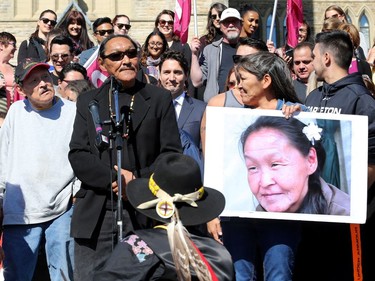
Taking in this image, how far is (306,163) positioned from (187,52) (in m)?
5.68

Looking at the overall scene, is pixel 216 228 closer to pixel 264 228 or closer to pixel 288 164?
pixel 264 228

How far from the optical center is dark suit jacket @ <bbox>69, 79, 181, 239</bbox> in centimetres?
626

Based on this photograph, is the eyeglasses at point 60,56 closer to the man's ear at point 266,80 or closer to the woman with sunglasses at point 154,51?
the woman with sunglasses at point 154,51

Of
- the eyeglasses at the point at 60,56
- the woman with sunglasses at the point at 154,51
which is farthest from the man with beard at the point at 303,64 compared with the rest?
the eyeglasses at the point at 60,56

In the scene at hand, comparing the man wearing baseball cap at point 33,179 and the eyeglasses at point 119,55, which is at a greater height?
the eyeglasses at point 119,55

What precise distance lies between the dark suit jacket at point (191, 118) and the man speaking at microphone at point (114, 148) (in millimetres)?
1791

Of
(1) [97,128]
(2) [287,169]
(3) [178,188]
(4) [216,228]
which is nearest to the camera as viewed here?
(3) [178,188]

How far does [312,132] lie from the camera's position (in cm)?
637

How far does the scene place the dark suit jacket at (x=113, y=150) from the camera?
20.5 feet

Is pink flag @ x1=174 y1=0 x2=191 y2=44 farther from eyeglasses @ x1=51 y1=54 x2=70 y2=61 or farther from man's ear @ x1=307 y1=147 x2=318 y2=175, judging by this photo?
man's ear @ x1=307 y1=147 x2=318 y2=175

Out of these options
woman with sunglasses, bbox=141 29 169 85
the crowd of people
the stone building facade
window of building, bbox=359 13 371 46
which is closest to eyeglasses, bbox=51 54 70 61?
woman with sunglasses, bbox=141 29 169 85

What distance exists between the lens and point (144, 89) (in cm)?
649

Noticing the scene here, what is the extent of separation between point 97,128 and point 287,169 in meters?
1.36

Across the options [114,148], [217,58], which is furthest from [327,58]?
[217,58]
